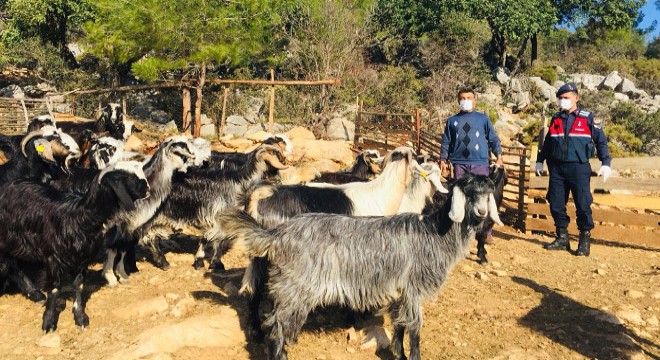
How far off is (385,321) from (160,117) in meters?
19.7

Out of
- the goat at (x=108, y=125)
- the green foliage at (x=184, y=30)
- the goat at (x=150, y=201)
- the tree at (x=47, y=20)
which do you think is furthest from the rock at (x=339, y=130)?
the goat at (x=150, y=201)

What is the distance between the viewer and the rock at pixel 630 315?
477 centimetres

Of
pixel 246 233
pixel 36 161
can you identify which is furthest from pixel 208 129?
pixel 246 233

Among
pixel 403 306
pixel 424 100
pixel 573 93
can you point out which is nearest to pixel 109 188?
pixel 403 306

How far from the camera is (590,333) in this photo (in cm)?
452

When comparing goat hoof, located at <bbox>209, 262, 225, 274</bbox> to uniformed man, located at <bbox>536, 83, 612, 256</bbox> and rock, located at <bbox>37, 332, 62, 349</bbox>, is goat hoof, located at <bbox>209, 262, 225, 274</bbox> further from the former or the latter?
uniformed man, located at <bbox>536, 83, 612, 256</bbox>

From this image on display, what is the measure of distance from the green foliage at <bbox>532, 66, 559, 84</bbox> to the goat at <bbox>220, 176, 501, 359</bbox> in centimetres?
3371

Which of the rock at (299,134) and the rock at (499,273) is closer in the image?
the rock at (499,273)

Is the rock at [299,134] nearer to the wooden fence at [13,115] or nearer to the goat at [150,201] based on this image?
the wooden fence at [13,115]

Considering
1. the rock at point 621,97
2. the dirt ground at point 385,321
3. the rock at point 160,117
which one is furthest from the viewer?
the rock at point 621,97

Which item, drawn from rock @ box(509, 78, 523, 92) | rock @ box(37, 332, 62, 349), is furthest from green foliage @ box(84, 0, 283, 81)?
rock @ box(509, 78, 523, 92)

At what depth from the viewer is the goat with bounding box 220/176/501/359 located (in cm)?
378

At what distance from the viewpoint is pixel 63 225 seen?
14.9 feet

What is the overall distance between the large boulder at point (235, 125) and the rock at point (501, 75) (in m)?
17.7
